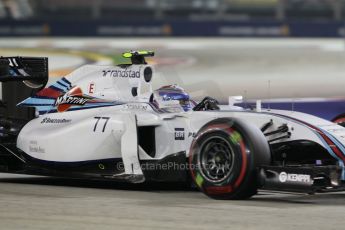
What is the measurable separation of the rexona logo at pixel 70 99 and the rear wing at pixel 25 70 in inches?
41.4

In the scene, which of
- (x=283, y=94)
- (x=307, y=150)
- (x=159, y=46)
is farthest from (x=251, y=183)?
(x=159, y=46)

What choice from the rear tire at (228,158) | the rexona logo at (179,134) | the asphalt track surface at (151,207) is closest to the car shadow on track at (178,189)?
the asphalt track surface at (151,207)

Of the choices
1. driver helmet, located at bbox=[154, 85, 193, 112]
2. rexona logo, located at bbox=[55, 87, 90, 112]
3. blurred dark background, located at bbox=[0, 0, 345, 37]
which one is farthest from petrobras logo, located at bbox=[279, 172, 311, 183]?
blurred dark background, located at bbox=[0, 0, 345, 37]

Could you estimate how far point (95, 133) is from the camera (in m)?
8.73

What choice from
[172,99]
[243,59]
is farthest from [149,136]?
[243,59]

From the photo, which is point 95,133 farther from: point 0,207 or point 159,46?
point 159,46

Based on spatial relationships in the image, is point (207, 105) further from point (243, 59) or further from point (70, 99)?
point (243, 59)

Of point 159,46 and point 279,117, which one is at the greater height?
point 159,46

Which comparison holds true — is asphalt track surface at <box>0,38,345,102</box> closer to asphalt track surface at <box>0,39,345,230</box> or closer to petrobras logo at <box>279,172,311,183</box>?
asphalt track surface at <box>0,39,345,230</box>

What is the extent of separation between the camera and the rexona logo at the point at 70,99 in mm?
9227

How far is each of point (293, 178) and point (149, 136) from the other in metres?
1.79

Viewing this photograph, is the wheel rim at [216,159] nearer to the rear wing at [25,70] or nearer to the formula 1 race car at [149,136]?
the formula 1 race car at [149,136]

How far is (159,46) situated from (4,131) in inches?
1009

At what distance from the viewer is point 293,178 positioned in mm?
7270
